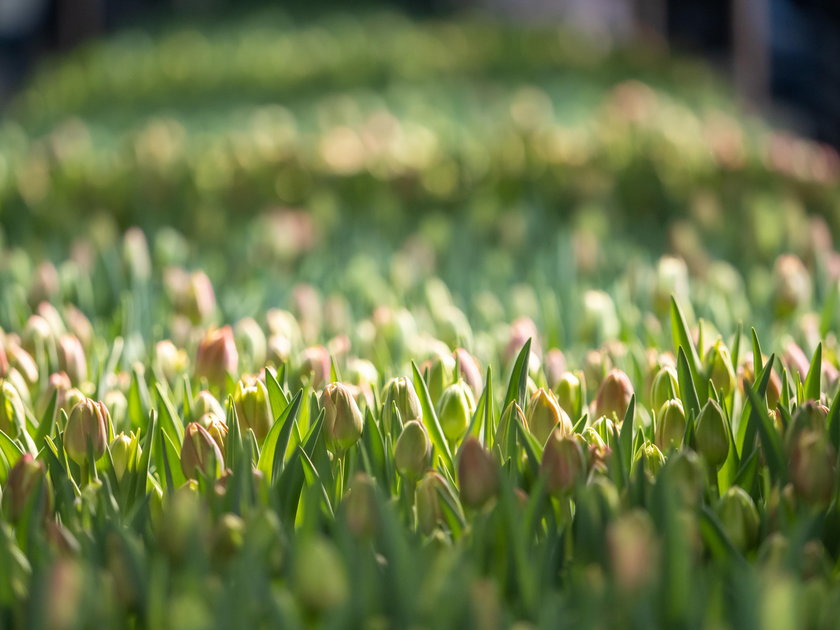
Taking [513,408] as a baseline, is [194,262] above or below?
below

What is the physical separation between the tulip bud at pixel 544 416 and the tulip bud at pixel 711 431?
0.14m

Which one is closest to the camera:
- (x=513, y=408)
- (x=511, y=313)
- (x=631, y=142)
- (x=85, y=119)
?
(x=513, y=408)

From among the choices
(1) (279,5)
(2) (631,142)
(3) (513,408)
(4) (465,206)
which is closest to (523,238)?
(4) (465,206)

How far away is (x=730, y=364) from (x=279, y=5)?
32.2 ft

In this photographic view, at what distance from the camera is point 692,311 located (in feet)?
6.09

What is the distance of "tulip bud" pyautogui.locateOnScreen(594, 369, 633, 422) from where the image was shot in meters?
1.31

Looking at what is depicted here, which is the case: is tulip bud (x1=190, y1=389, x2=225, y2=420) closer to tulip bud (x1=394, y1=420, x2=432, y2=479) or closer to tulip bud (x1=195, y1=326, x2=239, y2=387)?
tulip bud (x1=195, y1=326, x2=239, y2=387)

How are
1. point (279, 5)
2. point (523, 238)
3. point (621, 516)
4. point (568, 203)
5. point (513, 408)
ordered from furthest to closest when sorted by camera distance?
point (279, 5), point (568, 203), point (523, 238), point (513, 408), point (621, 516)

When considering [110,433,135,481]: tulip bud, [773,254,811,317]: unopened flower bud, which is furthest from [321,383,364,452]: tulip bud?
[773,254,811,317]: unopened flower bud

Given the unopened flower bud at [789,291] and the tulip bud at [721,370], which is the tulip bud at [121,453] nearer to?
the tulip bud at [721,370]

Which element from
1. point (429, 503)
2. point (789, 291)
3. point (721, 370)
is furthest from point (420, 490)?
point (789, 291)

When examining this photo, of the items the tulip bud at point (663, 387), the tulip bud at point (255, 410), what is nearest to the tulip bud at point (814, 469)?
the tulip bud at point (663, 387)

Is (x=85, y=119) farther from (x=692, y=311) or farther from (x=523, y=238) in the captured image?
(x=692, y=311)

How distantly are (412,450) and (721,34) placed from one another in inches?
282
